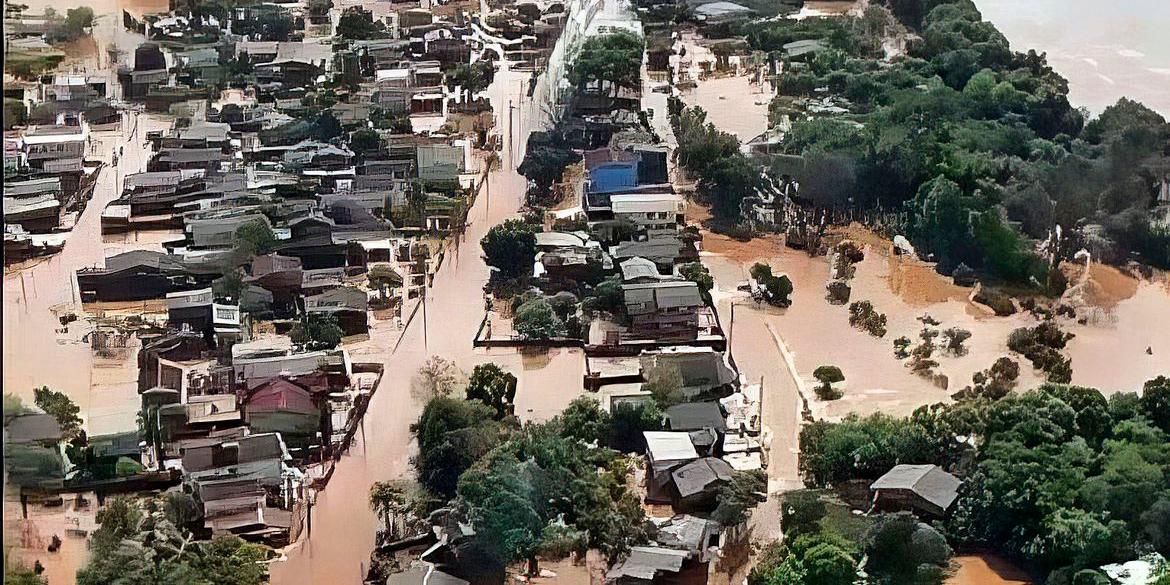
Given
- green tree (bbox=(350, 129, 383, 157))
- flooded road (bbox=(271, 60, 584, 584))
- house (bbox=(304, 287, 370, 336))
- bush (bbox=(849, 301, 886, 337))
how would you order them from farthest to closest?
green tree (bbox=(350, 129, 383, 157))
bush (bbox=(849, 301, 886, 337))
house (bbox=(304, 287, 370, 336))
flooded road (bbox=(271, 60, 584, 584))

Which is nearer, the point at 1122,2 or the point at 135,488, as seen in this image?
the point at 135,488

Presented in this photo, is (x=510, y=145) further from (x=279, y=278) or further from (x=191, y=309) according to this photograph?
(x=191, y=309)

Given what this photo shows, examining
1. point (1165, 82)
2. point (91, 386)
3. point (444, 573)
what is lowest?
point (444, 573)

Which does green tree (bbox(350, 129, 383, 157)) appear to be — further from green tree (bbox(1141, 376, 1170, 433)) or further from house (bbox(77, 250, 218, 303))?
green tree (bbox(1141, 376, 1170, 433))

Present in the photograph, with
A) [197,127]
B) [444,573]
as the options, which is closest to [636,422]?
[444,573]

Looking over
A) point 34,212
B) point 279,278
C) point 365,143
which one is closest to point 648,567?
point 279,278

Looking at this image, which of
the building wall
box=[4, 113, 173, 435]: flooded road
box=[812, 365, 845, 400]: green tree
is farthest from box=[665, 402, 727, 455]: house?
box=[4, 113, 173, 435]: flooded road

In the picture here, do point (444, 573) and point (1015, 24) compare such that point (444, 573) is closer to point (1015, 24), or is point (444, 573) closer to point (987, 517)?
point (987, 517)
